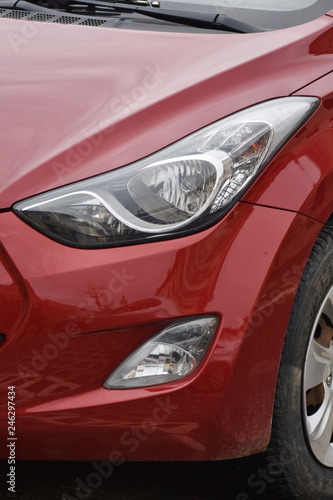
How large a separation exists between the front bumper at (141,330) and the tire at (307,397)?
70 millimetres

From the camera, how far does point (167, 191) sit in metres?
1.90

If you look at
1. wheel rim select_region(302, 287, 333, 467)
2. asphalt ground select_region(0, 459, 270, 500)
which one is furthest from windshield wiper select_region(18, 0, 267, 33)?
asphalt ground select_region(0, 459, 270, 500)

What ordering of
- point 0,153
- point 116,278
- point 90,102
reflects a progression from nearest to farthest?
point 116,278, point 0,153, point 90,102

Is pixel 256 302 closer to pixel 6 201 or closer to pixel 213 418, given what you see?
pixel 213 418

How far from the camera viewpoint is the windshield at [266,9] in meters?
2.47

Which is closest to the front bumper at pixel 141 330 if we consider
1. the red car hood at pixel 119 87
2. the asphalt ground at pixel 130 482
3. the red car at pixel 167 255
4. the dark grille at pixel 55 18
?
the red car at pixel 167 255

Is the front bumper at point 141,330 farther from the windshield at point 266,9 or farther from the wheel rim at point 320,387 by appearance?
the windshield at point 266,9

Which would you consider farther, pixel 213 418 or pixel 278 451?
pixel 278 451

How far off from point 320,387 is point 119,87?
931mm

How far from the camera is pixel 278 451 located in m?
2.14

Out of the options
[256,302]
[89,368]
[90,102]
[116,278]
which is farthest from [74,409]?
[90,102]

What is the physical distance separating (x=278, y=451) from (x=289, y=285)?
43cm

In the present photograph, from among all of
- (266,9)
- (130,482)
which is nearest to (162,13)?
(266,9)

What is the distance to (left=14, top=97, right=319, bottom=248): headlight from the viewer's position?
1843mm
